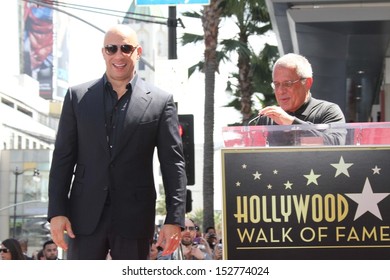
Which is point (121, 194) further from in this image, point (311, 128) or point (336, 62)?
point (336, 62)

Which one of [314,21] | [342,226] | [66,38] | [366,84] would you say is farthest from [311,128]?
[66,38]

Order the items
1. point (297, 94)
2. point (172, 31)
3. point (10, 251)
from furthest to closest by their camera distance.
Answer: point (172, 31) < point (10, 251) < point (297, 94)

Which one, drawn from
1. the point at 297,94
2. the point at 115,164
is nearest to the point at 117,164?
the point at 115,164

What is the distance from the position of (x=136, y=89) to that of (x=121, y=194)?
2.02 feet

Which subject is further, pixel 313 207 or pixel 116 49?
pixel 116 49

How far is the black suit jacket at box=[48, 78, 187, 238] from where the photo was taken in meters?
5.44

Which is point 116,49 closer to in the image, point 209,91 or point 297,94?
point 297,94

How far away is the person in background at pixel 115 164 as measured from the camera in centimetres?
542

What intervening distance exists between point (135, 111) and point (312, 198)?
4.24 feet

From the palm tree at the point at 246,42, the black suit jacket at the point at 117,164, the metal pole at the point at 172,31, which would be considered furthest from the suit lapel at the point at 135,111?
the palm tree at the point at 246,42

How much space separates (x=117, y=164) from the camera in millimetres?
5453

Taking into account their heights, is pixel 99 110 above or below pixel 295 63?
below

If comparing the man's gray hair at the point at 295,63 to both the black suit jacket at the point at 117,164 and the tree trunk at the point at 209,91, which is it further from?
the tree trunk at the point at 209,91
